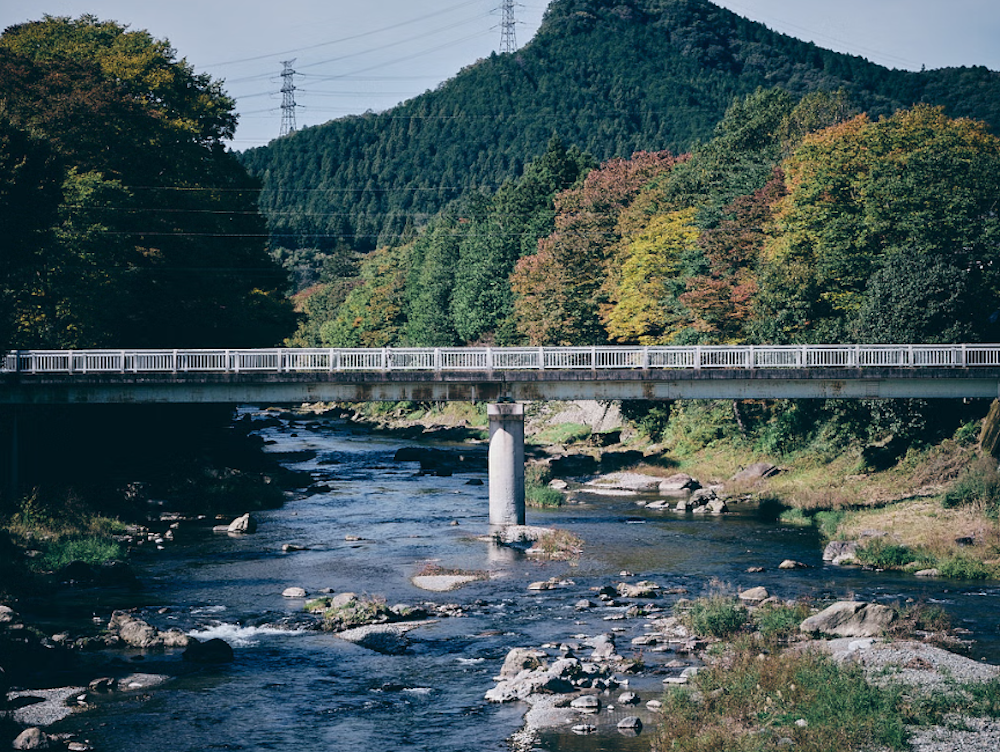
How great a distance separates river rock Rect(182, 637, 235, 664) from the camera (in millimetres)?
29766

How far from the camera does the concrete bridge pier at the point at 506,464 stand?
5147 cm

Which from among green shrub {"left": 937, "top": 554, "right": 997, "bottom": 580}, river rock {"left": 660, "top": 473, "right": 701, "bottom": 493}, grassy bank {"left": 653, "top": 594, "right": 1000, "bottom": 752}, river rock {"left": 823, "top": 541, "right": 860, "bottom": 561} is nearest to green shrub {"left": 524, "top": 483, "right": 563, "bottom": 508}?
river rock {"left": 660, "top": 473, "right": 701, "bottom": 493}

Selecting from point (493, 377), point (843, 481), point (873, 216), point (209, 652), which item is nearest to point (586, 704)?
point (209, 652)

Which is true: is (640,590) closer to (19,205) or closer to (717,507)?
(717,507)

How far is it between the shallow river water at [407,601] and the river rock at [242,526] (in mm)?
635

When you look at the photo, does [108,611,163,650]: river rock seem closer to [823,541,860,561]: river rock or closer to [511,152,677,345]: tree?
[823,541,860,561]: river rock

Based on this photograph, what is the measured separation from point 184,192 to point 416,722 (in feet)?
165

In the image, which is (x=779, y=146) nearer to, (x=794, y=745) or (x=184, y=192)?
(x=184, y=192)

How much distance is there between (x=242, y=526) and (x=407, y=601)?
16329 millimetres

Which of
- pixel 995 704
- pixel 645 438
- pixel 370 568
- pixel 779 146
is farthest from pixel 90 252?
pixel 779 146

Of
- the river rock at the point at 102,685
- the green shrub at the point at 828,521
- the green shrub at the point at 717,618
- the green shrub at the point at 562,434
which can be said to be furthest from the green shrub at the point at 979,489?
the green shrub at the point at 562,434

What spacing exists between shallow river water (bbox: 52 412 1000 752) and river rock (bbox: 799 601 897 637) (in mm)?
2619

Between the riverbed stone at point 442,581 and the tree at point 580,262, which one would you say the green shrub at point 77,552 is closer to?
the riverbed stone at point 442,581

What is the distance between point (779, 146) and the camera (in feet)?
272
